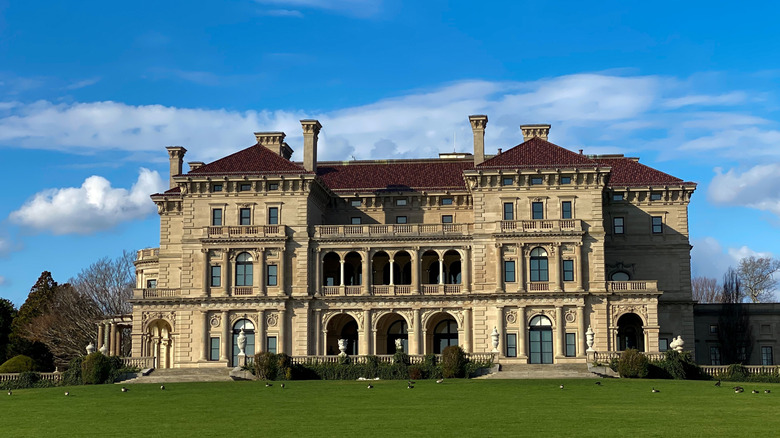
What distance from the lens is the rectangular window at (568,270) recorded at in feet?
231

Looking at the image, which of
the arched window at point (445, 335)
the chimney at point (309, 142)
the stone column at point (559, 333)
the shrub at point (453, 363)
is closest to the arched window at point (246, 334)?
the chimney at point (309, 142)

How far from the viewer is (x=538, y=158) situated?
72.2 meters

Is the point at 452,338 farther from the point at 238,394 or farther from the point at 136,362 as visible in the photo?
the point at 238,394

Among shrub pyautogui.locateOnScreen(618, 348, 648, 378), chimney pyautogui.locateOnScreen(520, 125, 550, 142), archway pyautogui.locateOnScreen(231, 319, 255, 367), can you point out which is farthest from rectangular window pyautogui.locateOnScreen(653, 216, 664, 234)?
archway pyautogui.locateOnScreen(231, 319, 255, 367)

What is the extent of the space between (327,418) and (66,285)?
7016cm

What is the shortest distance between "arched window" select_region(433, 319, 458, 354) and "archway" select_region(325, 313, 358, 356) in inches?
209

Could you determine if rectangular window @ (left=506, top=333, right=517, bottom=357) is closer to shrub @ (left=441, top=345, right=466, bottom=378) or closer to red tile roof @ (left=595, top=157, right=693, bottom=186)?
shrub @ (left=441, top=345, right=466, bottom=378)

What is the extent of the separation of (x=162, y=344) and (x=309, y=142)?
17.3 meters

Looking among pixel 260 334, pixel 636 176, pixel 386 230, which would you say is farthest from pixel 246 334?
pixel 636 176

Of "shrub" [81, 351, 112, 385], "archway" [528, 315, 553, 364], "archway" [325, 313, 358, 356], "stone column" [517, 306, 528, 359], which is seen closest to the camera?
"shrub" [81, 351, 112, 385]

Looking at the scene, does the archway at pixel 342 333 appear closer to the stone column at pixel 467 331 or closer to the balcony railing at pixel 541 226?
the stone column at pixel 467 331

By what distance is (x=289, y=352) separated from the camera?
7175 cm

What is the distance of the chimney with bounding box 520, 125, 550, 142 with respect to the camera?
76.9m

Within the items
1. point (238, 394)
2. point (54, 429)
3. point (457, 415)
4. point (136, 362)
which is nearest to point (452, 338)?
point (136, 362)
